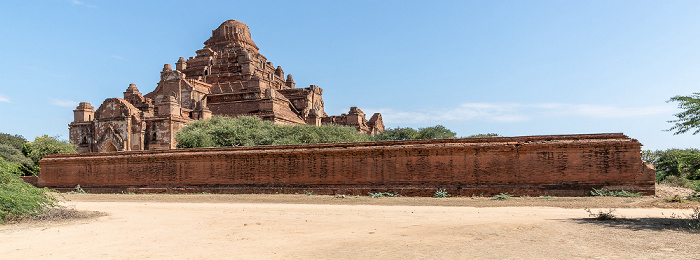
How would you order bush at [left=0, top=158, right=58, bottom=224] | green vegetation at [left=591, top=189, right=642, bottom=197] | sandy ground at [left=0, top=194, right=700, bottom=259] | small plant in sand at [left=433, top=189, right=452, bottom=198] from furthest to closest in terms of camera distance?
small plant in sand at [left=433, top=189, right=452, bottom=198] < green vegetation at [left=591, top=189, right=642, bottom=197] < bush at [left=0, top=158, right=58, bottom=224] < sandy ground at [left=0, top=194, right=700, bottom=259]

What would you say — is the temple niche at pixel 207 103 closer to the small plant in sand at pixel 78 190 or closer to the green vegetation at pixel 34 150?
the green vegetation at pixel 34 150

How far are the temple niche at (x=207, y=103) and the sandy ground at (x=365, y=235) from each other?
2622 centimetres

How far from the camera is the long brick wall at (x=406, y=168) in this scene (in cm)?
1524

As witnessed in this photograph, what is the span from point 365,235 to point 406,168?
9.00 m

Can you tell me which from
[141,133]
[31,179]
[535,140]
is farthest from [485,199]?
[141,133]

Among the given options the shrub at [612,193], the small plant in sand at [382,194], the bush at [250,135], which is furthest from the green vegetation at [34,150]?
the shrub at [612,193]

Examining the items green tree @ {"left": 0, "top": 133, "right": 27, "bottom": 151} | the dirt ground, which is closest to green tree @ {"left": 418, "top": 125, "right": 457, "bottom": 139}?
the dirt ground

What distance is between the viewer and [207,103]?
4362 centimetres

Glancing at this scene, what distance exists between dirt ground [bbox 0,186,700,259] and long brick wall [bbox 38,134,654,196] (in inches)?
101

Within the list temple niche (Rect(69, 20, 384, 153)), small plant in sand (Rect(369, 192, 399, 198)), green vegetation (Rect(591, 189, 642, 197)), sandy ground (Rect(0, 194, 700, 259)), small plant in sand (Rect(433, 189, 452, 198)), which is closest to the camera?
sandy ground (Rect(0, 194, 700, 259))

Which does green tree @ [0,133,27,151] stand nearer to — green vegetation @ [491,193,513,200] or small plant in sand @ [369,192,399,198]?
small plant in sand @ [369,192,399,198]

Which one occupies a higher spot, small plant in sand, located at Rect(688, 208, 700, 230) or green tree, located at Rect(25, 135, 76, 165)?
green tree, located at Rect(25, 135, 76, 165)

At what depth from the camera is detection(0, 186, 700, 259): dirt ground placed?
6617 millimetres

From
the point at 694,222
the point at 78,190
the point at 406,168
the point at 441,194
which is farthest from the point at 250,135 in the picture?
the point at 694,222
